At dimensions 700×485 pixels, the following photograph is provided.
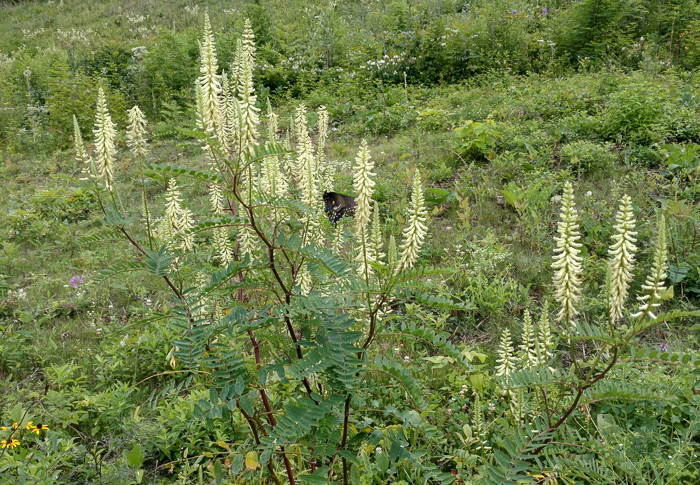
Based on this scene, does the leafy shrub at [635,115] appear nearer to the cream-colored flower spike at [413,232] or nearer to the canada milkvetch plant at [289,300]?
the canada milkvetch plant at [289,300]

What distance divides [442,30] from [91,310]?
9254 millimetres

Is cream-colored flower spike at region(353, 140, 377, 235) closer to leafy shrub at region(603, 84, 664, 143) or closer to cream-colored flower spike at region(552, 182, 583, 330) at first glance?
cream-colored flower spike at region(552, 182, 583, 330)

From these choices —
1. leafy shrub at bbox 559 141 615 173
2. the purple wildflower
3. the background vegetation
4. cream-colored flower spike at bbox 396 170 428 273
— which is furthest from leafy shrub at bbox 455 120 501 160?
the purple wildflower

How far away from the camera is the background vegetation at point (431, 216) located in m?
2.46

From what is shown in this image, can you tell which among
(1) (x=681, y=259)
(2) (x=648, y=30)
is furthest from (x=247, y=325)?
(2) (x=648, y=30)

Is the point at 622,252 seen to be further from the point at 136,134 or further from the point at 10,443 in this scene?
the point at 10,443

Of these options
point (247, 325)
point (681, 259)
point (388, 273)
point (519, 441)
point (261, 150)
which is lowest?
point (681, 259)

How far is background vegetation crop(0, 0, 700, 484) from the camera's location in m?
2.46

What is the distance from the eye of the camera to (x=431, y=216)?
532 centimetres

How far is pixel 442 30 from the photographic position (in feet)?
33.8

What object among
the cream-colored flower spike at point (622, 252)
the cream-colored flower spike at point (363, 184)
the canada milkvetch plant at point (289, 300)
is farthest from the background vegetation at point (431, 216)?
the cream-colored flower spike at point (363, 184)

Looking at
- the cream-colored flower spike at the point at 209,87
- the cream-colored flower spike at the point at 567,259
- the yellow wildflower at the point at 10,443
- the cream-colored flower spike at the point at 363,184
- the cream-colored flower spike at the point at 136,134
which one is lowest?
the yellow wildflower at the point at 10,443

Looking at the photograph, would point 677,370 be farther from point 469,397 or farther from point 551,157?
point 551,157

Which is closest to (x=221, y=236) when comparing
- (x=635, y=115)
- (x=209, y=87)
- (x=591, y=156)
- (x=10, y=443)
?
(x=209, y=87)
